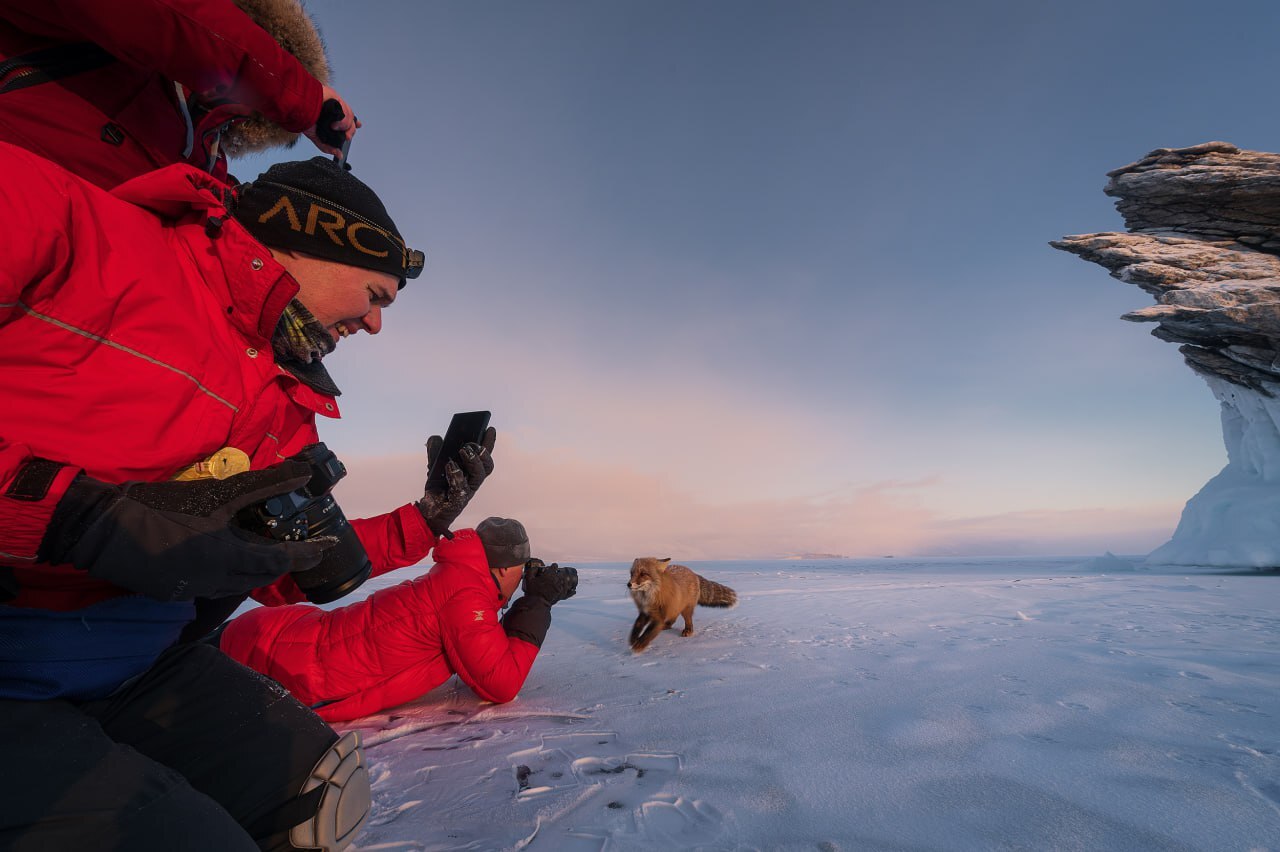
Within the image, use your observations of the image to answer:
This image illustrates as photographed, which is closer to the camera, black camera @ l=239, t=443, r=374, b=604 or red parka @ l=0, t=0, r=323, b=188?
black camera @ l=239, t=443, r=374, b=604

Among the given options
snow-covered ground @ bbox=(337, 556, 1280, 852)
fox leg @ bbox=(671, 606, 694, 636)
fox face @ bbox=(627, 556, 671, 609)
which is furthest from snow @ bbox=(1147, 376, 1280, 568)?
fox face @ bbox=(627, 556, 671, 609)

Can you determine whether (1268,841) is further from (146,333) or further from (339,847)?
(146,333)

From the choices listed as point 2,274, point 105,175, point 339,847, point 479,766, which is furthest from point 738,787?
point 105,175

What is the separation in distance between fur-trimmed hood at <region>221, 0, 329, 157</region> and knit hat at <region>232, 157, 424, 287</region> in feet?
4.74

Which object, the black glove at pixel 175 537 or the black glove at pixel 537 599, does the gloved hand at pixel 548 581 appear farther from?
the black glove at pixel 175 537

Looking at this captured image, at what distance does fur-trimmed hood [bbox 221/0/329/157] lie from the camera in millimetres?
2809

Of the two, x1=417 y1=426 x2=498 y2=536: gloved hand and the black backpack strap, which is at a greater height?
the black backpack strap

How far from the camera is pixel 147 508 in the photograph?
113 cm

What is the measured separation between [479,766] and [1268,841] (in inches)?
94.6

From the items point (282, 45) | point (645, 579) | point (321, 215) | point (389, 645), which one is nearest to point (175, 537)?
point (321, 215)

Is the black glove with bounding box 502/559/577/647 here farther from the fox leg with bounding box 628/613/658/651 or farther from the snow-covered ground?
the fox leg with bounding box 628/613/658/651

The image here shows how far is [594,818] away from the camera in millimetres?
1554

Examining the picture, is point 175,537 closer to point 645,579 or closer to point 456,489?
point 456,489

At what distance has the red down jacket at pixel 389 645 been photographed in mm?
2672
